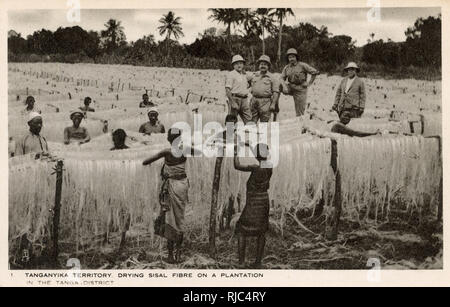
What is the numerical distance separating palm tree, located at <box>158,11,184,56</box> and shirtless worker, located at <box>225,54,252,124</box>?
0.55 metres

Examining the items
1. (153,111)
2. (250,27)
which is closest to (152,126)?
(153,111)

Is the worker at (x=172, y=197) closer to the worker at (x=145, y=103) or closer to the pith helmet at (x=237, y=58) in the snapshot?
the worker at (x=145, y=103)

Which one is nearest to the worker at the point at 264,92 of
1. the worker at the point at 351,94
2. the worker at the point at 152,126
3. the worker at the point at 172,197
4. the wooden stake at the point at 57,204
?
the worker at the point at 351,94

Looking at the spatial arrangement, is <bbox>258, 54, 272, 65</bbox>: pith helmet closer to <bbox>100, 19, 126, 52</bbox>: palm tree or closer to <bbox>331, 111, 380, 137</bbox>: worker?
<bbox>331, 111, 380, 137</bbox>: worker

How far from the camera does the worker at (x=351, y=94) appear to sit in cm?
457

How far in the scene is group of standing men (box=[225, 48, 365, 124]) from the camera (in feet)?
15.0

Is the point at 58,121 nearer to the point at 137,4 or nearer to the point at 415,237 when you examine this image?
the point at 137,4

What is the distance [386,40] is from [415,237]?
5.77ft

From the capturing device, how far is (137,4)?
4512 mm

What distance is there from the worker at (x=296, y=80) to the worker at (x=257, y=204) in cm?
59

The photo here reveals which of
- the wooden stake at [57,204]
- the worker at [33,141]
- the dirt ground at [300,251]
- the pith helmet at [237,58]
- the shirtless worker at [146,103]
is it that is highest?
the pith helmet at [237,58]

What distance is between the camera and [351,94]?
4.61 meters
